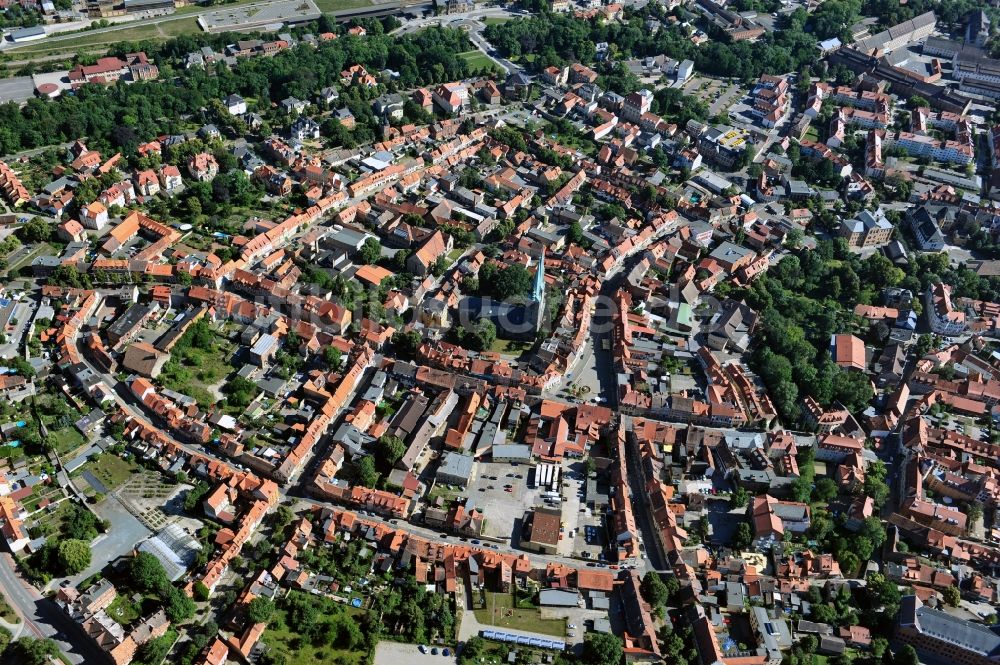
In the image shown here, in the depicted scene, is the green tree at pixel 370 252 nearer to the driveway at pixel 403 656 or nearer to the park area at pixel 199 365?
the park area at pixel 199 365

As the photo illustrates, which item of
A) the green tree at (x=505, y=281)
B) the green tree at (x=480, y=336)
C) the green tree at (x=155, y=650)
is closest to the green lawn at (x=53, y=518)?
the green tree at (x=155, y=650)

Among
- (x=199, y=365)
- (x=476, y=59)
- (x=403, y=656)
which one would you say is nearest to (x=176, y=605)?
(x=403, y=656)

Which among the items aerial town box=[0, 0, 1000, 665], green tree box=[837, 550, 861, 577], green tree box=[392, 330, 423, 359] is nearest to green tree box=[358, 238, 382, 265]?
aerial town box=[0, 0, 1000, 665]

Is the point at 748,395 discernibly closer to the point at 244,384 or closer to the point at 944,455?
the point at 944,455

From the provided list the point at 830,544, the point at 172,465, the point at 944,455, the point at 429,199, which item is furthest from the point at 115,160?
the point at 944,455

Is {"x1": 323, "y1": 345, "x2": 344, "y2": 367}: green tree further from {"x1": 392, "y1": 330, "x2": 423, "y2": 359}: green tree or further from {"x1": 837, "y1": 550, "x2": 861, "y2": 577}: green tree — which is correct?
{"x1": 837, "y1": 550, "x2": 861, "y2": 577}: green tree
